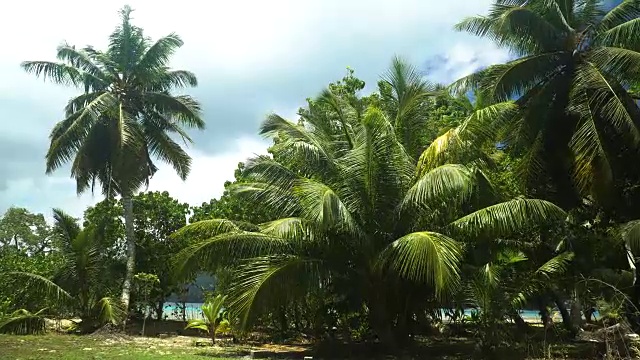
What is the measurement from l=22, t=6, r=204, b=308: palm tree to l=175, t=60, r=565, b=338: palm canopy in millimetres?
9351

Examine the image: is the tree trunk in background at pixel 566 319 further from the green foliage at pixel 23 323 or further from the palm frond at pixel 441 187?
the green foliage at pixel 23 323

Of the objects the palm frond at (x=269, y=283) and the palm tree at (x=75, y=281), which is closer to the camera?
the palm frond at (x=269, y=283)

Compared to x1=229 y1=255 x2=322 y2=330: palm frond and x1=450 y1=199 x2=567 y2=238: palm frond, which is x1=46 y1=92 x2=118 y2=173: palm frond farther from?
x1=450 y1=199 x2=567 y2=238: palm frond

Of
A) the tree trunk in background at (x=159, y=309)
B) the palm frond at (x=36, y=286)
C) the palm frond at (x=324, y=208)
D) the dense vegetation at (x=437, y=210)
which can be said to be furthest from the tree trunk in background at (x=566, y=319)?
the palm frond at (x=36, y=286)

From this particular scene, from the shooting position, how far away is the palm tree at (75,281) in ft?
69.4

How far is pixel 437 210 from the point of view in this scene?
14.3 metres

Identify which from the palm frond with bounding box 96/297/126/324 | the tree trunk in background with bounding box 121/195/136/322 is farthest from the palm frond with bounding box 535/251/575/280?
the tree trunk in background with bounding box 121/195/136/322

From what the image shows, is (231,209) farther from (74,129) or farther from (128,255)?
(74,129)

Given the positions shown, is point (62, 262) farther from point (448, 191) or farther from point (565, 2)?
point (565, 2)

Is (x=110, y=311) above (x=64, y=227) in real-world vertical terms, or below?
below

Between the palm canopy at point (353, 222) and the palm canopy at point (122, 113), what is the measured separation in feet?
31.3

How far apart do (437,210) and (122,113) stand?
573 inches

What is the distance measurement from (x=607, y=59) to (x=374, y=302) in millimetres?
9462

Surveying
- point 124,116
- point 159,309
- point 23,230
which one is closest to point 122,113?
point 124,116
